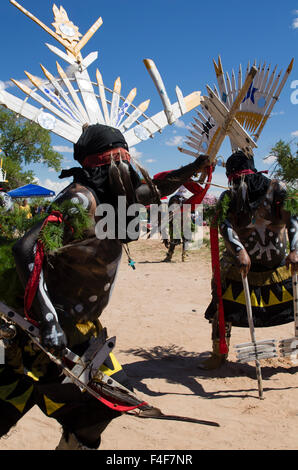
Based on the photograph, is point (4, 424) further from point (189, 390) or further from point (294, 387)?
point (294, 387)

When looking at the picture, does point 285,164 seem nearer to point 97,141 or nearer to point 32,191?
point 97,141

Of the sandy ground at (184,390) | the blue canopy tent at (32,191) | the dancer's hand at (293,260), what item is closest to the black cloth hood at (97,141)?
the sandy ground at (184,390)

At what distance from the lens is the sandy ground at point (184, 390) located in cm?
316

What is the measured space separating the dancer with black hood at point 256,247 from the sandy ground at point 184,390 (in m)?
0.47


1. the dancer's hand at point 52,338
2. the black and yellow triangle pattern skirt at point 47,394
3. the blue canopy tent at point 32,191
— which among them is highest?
the blue canopy tent at point 32,191

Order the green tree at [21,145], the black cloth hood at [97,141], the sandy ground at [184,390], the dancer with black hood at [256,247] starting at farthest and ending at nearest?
the green tree at [21,145] → the dancer with black hood at [256,247] → the sandy ground at [184,390] → the black cloth hood at [97,141]

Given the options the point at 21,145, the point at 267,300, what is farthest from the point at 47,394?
the point at 21,145

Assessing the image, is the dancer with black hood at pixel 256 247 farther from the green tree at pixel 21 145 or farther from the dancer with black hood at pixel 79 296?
the green tree at pixel 21 145

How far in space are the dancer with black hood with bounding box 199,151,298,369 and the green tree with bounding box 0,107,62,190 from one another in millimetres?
24361

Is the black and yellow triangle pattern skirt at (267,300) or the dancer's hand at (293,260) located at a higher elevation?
the dancer's hand at (293,260)

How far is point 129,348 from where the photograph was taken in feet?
17.5

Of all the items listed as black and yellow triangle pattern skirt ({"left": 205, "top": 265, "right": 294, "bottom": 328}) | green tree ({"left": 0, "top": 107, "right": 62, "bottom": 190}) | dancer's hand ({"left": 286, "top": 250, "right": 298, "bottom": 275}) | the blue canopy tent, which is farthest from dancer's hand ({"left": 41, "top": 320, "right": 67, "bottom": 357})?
green tree ({"left": 0, "top": 107, "right": 62, "bottom": 190})
